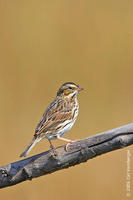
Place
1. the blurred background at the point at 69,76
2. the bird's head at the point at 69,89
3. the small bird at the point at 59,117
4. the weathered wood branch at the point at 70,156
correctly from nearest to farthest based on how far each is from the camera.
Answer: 1. the weathered wood branch at the point at 70,156
2. the small bird at the point at 59,117
3. the bird's head at the point at 69,89
4. the blurred background at the point at 69,76

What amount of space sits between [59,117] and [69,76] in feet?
12.4

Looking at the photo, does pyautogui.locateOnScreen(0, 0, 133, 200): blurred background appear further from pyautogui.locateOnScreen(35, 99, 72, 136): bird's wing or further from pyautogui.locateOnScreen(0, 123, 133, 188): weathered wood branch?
pyautogui.locateOnScreen(0, 123, 133, 188): weathered wood branch

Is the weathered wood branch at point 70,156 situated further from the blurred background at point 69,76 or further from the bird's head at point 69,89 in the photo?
the blurred background at point 69,76

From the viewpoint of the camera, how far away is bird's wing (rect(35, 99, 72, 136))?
5914 millimetres

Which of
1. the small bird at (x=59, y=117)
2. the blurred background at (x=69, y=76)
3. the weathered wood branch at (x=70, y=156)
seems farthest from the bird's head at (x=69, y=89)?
the weathered wood branch at (x=70, y=156)

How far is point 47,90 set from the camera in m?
9.61

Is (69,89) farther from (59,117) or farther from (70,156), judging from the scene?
(70,156)

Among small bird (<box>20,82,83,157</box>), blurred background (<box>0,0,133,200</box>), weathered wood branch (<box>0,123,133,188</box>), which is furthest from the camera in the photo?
blurred background (<box>0,0,133,200</box>)

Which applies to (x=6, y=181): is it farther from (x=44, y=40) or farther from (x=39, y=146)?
(x=44, y=40)

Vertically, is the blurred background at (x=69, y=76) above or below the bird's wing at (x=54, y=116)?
above

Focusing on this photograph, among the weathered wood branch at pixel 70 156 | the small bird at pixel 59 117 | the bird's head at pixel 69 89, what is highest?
the bird's head at pixel 69 89

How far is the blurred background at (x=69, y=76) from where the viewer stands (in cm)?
805

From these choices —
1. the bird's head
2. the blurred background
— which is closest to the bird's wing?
the bird's head

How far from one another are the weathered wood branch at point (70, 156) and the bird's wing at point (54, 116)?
95 cm
